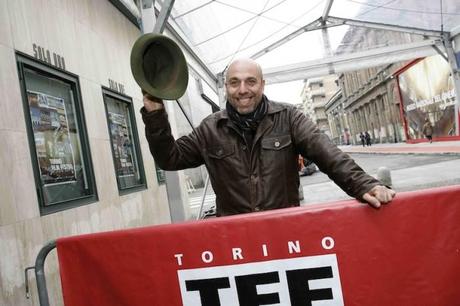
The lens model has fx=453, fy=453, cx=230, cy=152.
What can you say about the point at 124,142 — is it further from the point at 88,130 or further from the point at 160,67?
the point at 160,67

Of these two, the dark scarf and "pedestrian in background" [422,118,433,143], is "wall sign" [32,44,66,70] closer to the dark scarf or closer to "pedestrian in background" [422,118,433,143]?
the dark scarf

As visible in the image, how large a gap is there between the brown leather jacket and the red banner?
15.5 inches

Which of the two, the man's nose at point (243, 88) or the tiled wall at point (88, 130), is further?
the tiled wall at point (88, 130)

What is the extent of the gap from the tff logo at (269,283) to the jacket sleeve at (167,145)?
0.76 m

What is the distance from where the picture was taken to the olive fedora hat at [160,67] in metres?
2.56

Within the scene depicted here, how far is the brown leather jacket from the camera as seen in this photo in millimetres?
2770

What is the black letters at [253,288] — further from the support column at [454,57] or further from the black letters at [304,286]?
the support column at [454,57]

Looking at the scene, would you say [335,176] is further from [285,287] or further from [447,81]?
[447,81]

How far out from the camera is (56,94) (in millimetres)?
5645

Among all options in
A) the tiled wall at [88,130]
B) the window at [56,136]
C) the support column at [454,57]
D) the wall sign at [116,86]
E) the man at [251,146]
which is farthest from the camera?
the support column at [454,57]

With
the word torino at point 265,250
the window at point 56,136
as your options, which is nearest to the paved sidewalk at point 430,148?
the window at point 56,136

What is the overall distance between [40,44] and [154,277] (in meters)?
3.72

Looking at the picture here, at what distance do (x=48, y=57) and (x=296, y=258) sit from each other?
421cm

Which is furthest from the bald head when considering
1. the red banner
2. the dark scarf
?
the red banner
